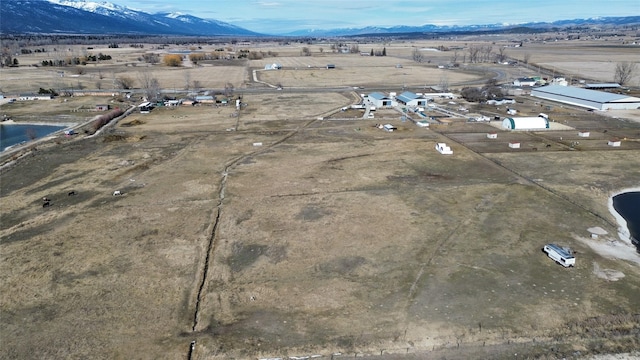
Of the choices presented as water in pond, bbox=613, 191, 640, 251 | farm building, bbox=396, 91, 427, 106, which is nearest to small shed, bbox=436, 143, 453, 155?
water in pond, bbox=613, 191, 640, 251

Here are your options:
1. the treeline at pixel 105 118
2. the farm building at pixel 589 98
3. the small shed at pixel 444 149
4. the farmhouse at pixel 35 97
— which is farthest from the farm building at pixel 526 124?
the farmhouse at pixel 35 97

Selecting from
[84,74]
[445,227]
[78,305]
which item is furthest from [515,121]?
[84,74]

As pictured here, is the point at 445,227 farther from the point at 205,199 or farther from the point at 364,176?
the point at 205,199

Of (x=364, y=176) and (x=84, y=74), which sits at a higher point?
(x=84, y=74)

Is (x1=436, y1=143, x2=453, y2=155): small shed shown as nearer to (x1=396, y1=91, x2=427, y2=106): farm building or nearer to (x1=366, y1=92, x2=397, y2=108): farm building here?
(x1=396, y1=91, x2=427, y2=106): farm building

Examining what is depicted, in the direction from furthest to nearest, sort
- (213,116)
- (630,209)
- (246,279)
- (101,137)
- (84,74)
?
1. (84,74)
2. (213,116)
3. (101,137)
4. (630,209)
5. (246,279)
